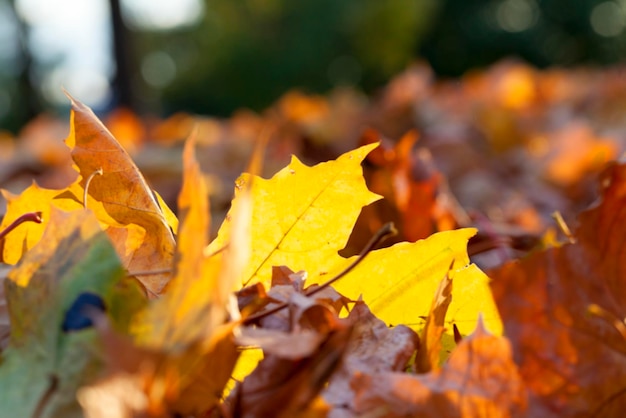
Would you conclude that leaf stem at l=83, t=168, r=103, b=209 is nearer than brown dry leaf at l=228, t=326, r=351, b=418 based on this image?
No

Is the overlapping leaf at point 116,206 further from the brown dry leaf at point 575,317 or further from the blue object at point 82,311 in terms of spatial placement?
the brown dry leaf at point 575,317

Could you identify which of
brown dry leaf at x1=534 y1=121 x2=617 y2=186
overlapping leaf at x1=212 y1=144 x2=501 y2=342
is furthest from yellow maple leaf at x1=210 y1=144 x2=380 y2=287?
brown dry leaf at x1=534 y1=121 x2=617 y2=186

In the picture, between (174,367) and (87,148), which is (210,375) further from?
(87,148)

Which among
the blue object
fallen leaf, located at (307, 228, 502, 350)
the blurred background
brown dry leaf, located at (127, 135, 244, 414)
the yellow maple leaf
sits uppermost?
brown dry leaf, located at (127, 135, 244, 414)

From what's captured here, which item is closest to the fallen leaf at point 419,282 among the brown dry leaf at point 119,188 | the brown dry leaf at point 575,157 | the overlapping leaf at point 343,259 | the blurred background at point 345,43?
the overlapping leaf at point 343,259

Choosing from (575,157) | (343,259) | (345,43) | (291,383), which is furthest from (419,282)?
(345,43)

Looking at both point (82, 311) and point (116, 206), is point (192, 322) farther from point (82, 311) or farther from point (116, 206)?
point (116, 206)

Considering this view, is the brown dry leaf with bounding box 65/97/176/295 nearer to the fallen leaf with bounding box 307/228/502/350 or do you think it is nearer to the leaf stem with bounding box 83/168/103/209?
the leaf stem with bounding box 83/168/103/209
